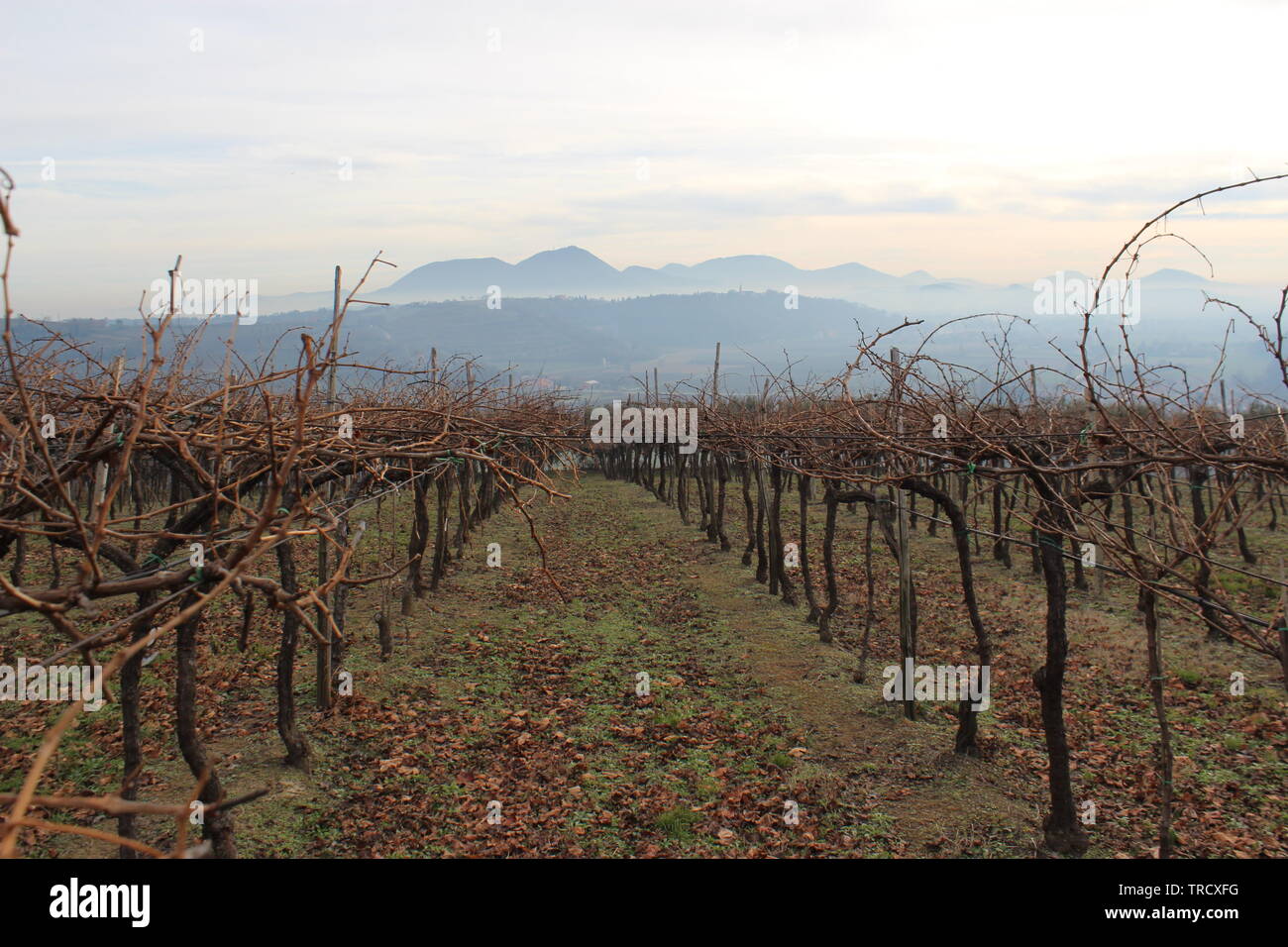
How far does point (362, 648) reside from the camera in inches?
379

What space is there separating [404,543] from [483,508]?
4076 millimetres

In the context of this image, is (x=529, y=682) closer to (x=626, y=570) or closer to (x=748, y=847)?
(x=748, y=847)

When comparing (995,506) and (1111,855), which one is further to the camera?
(995,506)

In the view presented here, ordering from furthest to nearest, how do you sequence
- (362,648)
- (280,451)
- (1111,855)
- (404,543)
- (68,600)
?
(404,543)
(362,648)
(1111,855)
(280,451)
(68,600)

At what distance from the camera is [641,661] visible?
948 cm

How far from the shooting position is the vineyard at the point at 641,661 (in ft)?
10.1

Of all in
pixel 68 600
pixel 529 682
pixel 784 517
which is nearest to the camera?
pixel 68 600

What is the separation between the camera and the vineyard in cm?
309

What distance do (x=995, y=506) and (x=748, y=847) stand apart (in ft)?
34.5
